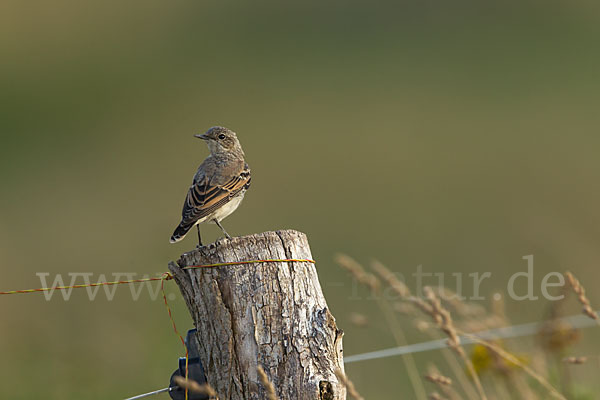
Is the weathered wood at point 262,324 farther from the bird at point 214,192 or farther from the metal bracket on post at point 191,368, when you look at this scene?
the bird at point 214,192

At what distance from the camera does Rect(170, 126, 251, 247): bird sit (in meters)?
6.16

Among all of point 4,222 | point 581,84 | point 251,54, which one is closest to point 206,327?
point 4,222

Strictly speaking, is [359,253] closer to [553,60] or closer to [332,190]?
[332,190]

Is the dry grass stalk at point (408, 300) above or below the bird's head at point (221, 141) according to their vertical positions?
below

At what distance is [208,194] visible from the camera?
20.9 feet

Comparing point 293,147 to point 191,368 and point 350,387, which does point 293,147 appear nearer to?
point 191,368

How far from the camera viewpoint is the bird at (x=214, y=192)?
616cm

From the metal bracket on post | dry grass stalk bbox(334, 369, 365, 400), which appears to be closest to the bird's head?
the metal bracket on post

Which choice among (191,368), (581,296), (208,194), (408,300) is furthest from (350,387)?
(208,194)

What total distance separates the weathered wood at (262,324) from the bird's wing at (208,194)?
1968 millimetres

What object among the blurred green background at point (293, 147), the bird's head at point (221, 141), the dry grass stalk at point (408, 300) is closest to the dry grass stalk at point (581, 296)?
the dry grass stalk at point (408, 300)

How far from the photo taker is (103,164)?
21328mm

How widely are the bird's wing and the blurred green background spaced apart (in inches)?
68.2

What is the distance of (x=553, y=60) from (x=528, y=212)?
66.0ft
